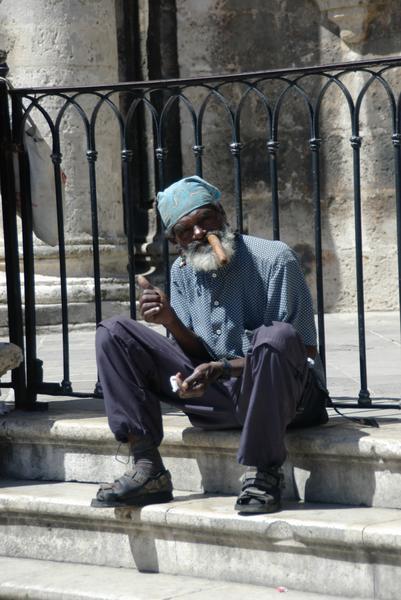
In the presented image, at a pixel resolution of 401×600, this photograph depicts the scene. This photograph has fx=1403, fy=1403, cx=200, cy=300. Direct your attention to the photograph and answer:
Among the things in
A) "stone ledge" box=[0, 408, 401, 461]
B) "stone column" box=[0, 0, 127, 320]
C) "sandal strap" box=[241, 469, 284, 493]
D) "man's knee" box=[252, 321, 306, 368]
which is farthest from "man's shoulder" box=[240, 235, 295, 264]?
"stone column" box=[0, 0, 127, 320]

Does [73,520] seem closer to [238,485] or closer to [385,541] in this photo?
[238,485]

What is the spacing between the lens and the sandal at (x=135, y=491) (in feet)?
15.1

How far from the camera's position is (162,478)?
15.2 feet

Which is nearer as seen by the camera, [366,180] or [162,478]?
[162,478]

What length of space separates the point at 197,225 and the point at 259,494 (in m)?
0.94

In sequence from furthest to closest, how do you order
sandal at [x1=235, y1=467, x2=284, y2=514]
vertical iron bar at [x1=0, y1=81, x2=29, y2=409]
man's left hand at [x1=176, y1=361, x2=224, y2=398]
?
1. vertical iron bar at [x1=0, y1=81, x2=29, y2=409]
2. man's left hand at [x1=176, y1=361, x2=224, y2=398]
3. sandal at [x1=235, y1=467, x2=284, y2=514]

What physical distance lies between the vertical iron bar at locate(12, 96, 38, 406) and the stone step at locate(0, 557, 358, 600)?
959 mm

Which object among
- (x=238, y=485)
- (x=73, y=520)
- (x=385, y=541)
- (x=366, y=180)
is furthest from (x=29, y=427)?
(x=366, y=180)

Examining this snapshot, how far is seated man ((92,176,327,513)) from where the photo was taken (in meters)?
4.53

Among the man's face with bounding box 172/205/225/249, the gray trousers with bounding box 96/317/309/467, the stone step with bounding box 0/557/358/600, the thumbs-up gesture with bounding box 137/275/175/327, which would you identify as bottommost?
the stone step with bounding box 0/557/358/600

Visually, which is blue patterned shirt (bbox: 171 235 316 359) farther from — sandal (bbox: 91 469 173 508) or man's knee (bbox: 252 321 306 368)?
sandal (bbox: 91 469 173 508)

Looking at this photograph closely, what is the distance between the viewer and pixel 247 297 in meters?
4.65

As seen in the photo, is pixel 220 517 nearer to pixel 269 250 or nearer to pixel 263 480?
pixel 263 480

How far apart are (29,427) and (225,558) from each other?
42.9 inches
